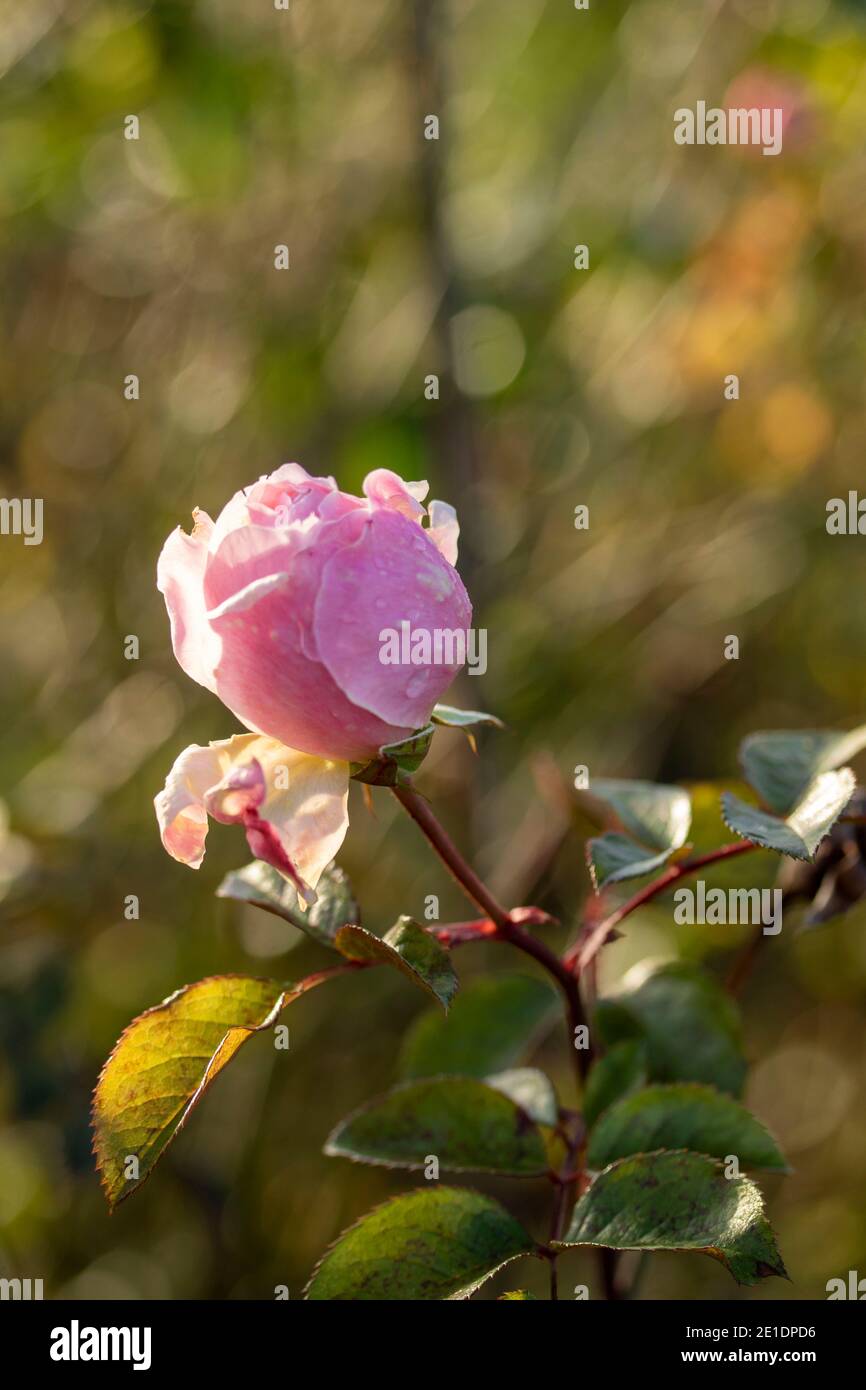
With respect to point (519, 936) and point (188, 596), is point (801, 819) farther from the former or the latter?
point (188, 596)

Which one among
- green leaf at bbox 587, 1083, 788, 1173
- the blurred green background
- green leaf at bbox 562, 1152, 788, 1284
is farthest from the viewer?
the blurred green background

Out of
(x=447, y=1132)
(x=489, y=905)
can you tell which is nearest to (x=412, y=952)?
(x=489, y=905)

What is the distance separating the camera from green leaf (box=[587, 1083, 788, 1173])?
544 millimetres

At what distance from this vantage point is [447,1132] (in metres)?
0.57

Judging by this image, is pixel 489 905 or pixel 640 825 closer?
pixel 489 905

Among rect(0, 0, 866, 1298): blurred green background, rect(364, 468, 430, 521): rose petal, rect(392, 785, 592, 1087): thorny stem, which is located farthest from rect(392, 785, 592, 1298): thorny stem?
rect(0, 0, 866, 1298): blurred green background

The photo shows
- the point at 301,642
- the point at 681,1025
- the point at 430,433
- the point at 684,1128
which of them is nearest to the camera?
the point at 301,642

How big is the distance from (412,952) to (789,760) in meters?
0.24

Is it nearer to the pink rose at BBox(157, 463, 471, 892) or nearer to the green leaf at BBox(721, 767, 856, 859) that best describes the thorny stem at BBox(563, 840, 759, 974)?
the green leaf at BBox(721, 767, 856, 859)

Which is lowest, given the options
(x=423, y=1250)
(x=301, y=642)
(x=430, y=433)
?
(x=423, y=1250)

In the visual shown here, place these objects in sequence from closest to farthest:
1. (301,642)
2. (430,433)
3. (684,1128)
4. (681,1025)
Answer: (301,642) → (684,1128) → (681,1025) → (430,433)

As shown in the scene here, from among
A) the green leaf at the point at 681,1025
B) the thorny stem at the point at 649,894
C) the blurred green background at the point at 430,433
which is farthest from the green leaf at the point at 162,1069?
the blurred green background at the point at 430,433

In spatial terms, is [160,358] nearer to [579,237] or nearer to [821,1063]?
[579,237]

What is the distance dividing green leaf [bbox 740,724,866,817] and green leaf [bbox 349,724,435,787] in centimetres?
20
